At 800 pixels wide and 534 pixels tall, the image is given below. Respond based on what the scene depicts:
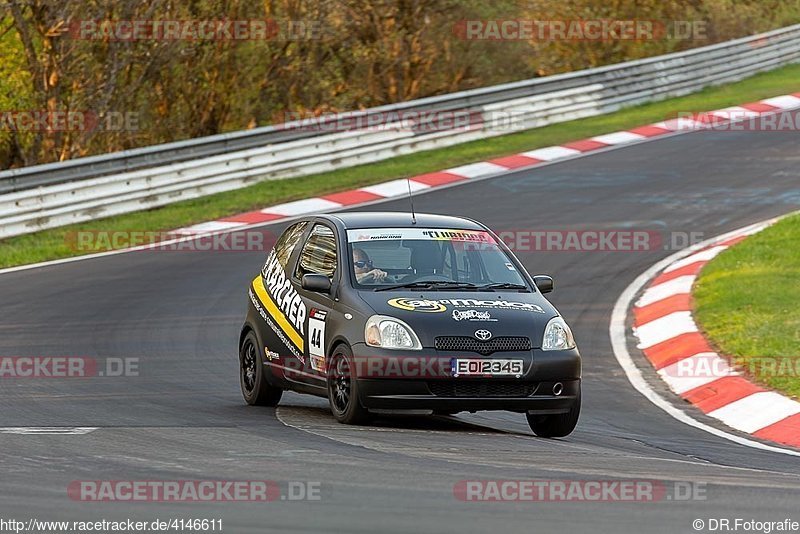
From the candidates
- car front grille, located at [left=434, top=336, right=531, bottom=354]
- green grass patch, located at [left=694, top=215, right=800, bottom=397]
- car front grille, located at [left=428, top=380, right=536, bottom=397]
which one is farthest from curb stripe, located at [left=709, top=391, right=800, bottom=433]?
car front grille, located at [left=434, top=336, right=531, bottom=354]

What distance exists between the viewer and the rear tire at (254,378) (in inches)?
429

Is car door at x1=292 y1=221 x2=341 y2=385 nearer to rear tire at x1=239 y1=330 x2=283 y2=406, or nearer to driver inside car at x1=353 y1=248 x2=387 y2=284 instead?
driver inside car at x1=353 y1=248 x2=387 y2=284

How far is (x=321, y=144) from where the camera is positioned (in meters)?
23.2

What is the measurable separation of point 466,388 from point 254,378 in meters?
2.45

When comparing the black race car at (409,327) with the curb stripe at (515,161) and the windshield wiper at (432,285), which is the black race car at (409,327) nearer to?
the windshield wiper at (432,285)

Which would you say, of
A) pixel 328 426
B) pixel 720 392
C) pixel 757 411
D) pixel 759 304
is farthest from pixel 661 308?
pixel 328 426

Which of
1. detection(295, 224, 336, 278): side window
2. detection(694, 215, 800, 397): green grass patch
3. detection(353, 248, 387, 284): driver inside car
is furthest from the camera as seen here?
detection(694, 215, 800, 397): green grass patch

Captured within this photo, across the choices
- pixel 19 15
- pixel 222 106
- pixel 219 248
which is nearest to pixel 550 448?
pixel 219 248

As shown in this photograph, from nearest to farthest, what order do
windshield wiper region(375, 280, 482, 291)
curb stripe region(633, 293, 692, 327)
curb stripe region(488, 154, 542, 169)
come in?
windshield wiper region(375, 280, 482, 291)
curb stripe region(633, 293, 692, 327)
curb stripe region(488, 154, 542, 169)

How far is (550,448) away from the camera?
8.71 metres

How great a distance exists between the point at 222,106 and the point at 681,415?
54.8 ft

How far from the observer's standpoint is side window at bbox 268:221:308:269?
11.2 metres

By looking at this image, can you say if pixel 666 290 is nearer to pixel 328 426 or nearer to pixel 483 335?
pixel 483 335

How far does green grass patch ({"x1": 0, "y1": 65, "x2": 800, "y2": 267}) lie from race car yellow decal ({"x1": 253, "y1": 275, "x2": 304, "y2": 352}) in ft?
23.3
